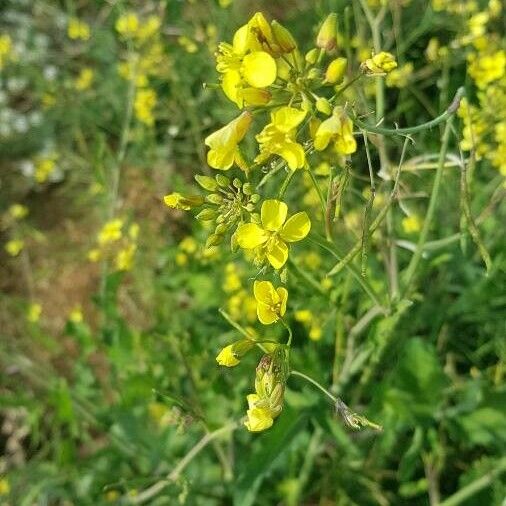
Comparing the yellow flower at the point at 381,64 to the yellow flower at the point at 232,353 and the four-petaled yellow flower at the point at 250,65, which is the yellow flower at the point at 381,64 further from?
the yellow flower at the point at 232,353

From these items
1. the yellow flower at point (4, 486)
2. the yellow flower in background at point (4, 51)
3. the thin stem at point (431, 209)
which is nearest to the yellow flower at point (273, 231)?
the thin stem at point (431, 209)

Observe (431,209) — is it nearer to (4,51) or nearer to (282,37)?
(282,37)

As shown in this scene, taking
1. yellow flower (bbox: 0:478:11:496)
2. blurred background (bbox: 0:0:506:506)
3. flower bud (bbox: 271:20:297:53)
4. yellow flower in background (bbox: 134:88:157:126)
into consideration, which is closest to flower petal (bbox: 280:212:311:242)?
flower bud (bbox: 271:20:297:53)

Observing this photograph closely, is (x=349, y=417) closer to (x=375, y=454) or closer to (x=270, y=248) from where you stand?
(x=270, y=248)

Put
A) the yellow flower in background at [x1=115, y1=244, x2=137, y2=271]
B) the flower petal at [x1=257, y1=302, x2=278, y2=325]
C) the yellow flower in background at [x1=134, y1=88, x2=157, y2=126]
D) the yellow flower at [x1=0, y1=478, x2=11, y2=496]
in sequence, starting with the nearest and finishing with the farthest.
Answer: the flower petal at [x1=257, y1=302, x2=278, y2=325], the yellow flower in background at [x1=115, y1=244, x2=137, y2=271], the yellow flower at [x1=0, y1=478, x2=11, y2=496], the yellow flower in background at [x1=134, y1=88, x2=157, y2=126]

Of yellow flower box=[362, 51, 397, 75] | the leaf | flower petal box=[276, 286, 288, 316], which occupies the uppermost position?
yellow flower box=[362, 51, 397, 75]

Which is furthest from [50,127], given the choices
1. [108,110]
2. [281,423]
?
[281,423]

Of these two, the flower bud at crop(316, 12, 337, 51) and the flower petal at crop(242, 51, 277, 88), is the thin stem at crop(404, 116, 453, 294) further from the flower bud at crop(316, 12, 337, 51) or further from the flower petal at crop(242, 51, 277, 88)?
the flower petal at crop(242, 51, 277, 88)
